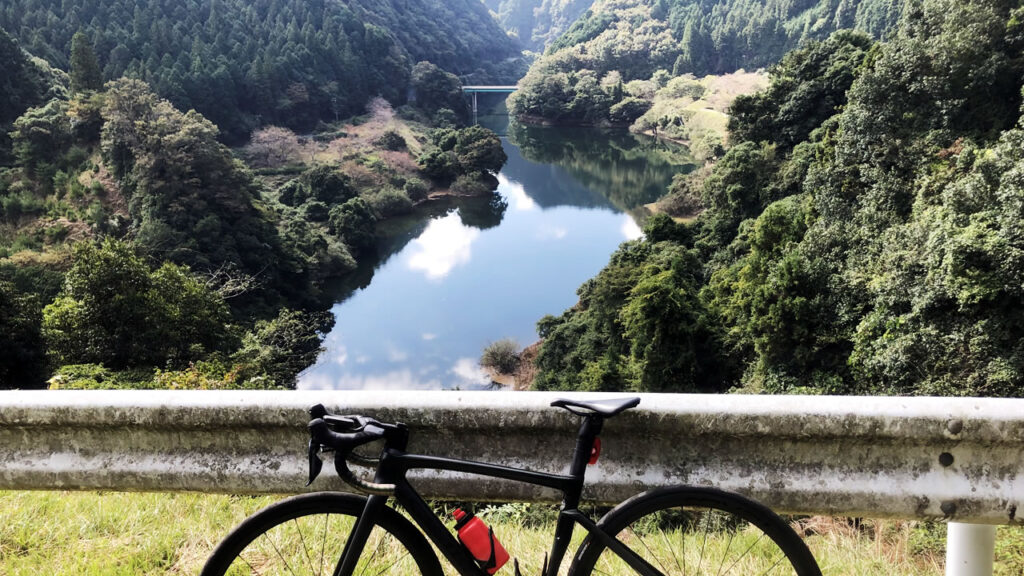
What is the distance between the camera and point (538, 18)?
13175 centimetres

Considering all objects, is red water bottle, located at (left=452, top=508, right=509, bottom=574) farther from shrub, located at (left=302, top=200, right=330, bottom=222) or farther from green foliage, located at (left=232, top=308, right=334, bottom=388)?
shrub, located at (left=302, top=200, right=330, bottom=222)

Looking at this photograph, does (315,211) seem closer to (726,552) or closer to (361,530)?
(726,552)

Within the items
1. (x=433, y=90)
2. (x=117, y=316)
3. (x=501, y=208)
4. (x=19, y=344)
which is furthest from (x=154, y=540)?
(x=433, y=90)

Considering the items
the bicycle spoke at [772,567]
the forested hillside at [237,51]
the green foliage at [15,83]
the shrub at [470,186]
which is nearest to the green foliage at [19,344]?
the bicycle spoke at [772,567]

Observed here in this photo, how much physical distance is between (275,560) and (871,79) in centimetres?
1582

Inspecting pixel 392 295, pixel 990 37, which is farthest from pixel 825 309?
pixel 392 295

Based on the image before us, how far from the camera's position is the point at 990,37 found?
1273 centimetres

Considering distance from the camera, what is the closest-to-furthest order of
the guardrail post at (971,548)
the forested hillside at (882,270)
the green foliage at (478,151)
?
1. the guardrail post at (971,548)
2. the forested hillside at (882,270)
3. the green foliage at (478,151)

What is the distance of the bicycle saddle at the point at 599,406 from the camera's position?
150 centimetres

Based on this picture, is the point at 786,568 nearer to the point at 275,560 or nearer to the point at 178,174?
the point at 275,560

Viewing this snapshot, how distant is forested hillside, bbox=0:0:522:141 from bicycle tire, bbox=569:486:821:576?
1532 inches

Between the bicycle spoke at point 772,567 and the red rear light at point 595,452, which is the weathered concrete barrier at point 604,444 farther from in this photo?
the bicycle spoke at point 772,567

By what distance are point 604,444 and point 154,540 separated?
68.5 inches

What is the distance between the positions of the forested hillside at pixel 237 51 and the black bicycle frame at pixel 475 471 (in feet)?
127
